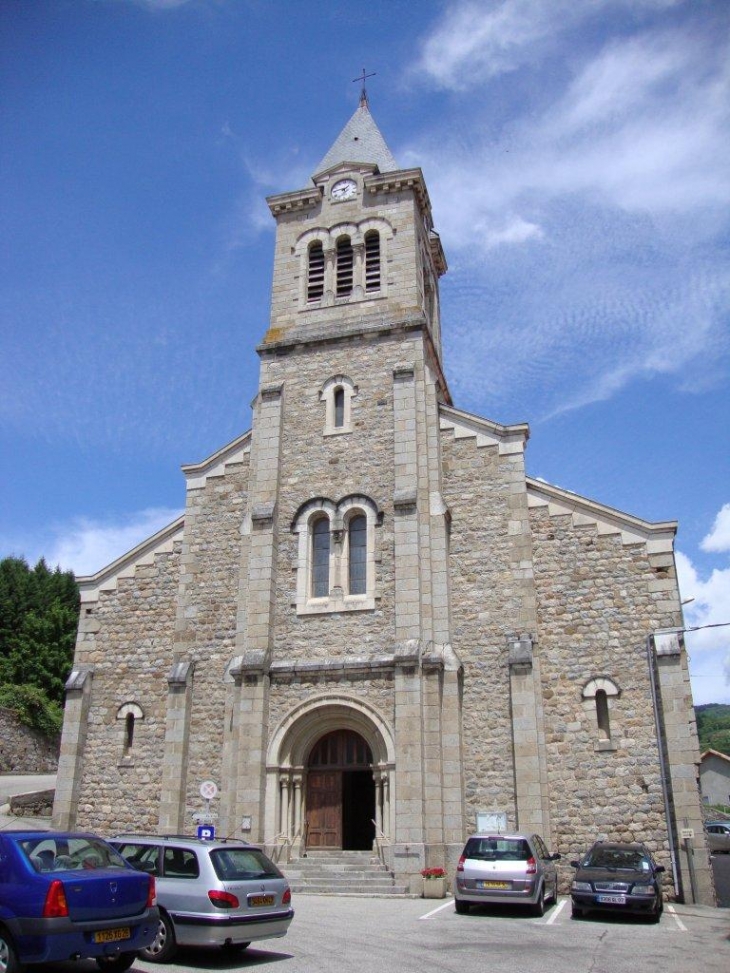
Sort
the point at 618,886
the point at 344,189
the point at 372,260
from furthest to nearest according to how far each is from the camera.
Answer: the point at 344,189 < the point at 372,260 < the point at 618,886

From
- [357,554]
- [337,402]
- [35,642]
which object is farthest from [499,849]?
[35,642]

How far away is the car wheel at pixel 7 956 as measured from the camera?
8117 mm

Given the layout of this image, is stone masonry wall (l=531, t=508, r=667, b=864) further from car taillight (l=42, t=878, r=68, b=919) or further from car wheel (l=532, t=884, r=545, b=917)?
car taillight (l=42, t=878, r=68, b=919)

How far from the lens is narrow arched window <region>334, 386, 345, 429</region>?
2389cm

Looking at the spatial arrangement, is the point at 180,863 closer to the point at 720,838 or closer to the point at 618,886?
the point at 618,886

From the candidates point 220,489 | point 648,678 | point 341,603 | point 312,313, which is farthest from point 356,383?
point 648,678

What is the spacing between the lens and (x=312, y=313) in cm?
2577

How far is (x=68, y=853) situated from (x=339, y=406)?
16502 mm

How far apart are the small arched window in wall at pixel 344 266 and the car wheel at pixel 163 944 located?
766 inches

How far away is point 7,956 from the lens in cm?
821

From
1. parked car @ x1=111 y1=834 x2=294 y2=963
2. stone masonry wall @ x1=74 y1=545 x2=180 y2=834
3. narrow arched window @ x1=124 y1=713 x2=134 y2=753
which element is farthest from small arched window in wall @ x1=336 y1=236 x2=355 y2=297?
parked car @ x1=111 y1=834 x2=294 y2=963

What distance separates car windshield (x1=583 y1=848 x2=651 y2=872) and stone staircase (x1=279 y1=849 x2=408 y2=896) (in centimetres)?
436

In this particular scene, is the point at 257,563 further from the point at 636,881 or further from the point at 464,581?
the point at 636,881

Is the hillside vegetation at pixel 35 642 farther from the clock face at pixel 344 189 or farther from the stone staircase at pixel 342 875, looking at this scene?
the clock face at pixel 344 189
